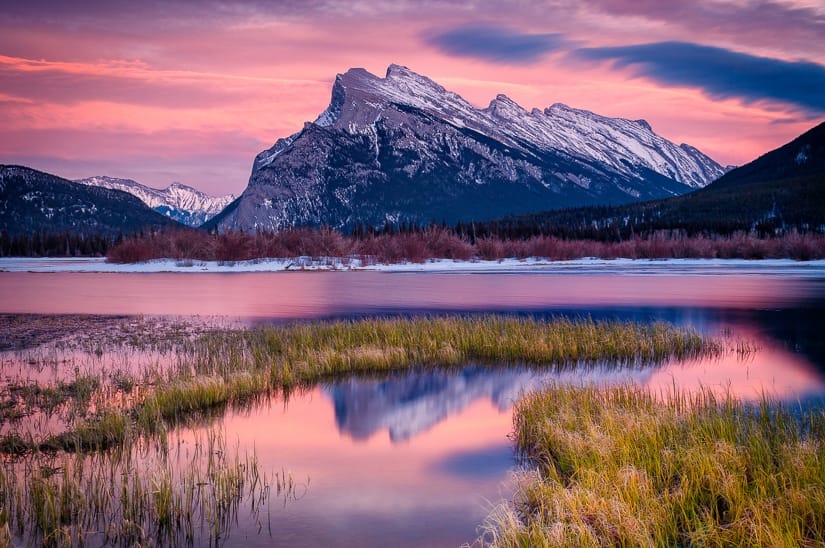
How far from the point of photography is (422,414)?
51.9 feet

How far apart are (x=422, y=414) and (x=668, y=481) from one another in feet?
23.3

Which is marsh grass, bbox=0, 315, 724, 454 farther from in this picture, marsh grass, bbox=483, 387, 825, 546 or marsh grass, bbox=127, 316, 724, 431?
marsh grass, bbox=483, 387, 825, 546

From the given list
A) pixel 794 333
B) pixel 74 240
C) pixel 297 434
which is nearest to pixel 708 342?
pixel 794 333

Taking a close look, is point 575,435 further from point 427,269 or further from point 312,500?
point 427,269

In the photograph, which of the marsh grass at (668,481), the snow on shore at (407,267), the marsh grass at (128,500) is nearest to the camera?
the marsh grass at (668,481)

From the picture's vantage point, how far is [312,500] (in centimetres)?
1028

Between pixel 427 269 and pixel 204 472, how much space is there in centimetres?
8200

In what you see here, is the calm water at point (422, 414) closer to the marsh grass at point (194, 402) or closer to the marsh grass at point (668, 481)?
the marsh grass at point (194, 402)

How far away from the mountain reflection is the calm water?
0.16 ft

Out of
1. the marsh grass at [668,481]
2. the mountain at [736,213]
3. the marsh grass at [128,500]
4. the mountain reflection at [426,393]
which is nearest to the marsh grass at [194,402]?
the marsh grass at [128,500]

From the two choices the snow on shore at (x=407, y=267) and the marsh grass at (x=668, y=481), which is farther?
the snow on shore at (x=407, y=267)

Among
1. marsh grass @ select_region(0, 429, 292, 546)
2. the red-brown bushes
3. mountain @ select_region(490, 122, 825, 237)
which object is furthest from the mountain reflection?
mountain @ select_region(490, 122, 825, 237)

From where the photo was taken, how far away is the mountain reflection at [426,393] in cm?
1506

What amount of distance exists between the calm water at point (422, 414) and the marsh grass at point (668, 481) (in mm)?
1044
